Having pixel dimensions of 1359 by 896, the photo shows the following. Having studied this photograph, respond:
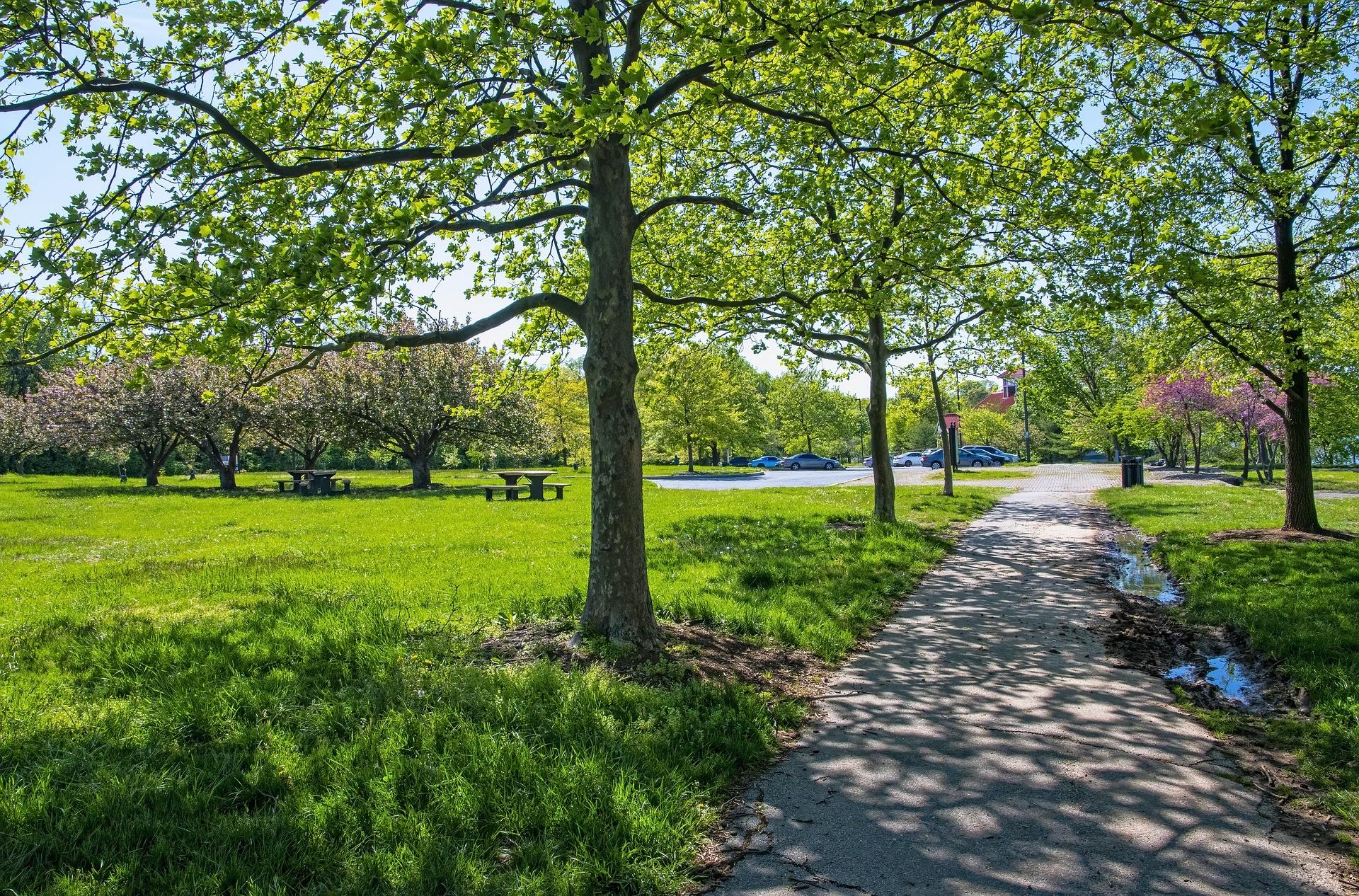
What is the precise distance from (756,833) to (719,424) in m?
42.5

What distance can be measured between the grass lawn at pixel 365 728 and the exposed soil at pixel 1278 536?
5664 mm

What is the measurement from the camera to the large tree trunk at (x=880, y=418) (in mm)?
14055

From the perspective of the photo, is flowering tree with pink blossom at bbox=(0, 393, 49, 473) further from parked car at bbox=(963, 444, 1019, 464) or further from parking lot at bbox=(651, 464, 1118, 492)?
parked car at bbox=(963, 444, 1019, 464)

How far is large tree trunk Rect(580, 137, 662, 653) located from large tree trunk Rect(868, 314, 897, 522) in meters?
8.84

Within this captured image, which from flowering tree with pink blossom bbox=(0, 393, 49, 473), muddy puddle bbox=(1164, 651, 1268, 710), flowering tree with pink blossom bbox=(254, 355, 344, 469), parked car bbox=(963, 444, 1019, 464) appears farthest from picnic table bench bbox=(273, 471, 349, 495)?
parked car bbox=(963, 444, 1019, 464)

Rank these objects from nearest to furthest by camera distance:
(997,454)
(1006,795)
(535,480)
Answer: (1006,795) → (535,480) → (997,454)

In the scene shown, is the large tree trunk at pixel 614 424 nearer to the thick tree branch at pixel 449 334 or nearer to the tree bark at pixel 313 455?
the thick tree branch at pixel 449 334

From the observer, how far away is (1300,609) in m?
6.75

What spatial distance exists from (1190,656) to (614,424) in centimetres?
510

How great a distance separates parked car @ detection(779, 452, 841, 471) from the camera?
53250mm

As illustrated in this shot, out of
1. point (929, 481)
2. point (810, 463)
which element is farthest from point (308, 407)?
point (810, 463)

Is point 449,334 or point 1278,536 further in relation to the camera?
point 1278,536

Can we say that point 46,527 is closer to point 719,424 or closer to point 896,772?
point 896,772

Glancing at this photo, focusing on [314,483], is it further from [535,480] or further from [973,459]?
[973,459]
